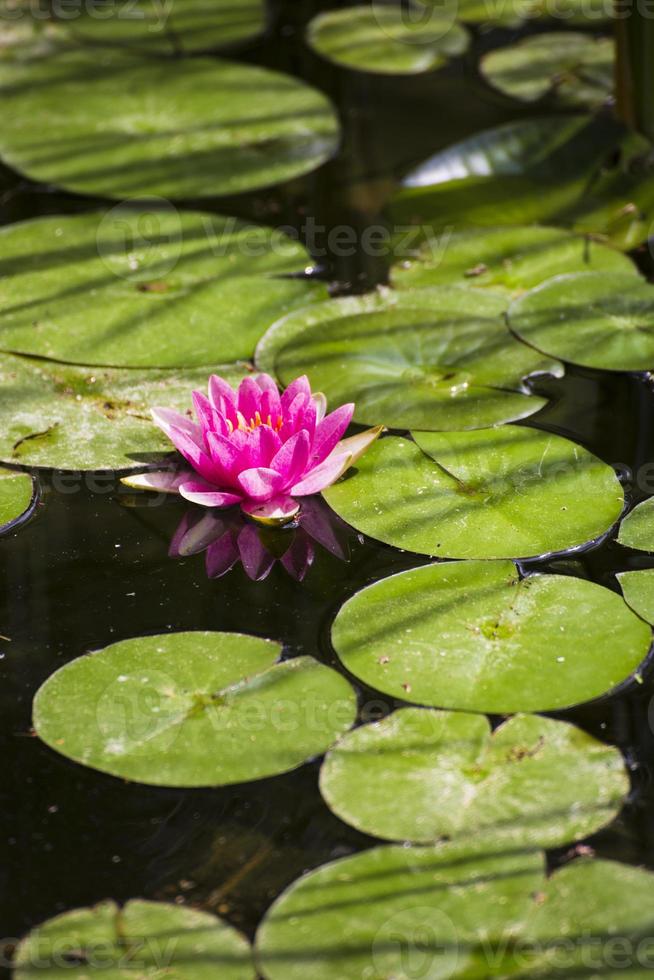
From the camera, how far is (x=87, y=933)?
144 centimetres

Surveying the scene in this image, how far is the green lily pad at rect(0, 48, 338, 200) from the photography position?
3.23 meters

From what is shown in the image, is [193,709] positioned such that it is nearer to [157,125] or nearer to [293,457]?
[293,457]

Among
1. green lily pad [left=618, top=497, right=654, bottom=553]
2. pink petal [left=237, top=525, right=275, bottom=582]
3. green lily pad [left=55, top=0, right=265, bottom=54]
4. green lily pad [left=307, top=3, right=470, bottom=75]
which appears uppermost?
green lily pad [left=55, top=0, right=265, bottom=54]

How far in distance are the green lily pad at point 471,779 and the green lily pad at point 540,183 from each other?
63.4 inches

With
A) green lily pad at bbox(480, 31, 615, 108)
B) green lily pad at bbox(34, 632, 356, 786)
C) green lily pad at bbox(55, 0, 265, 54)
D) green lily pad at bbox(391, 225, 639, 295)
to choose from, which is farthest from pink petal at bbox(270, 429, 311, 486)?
green lily pad at bbox(55, 0, 265, 54)

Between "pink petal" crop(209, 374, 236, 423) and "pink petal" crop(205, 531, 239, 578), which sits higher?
"pink petal" crop(209, 374, 236, 423)

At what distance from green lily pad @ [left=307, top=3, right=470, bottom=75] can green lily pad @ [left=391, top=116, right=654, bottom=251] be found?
28.6 inches

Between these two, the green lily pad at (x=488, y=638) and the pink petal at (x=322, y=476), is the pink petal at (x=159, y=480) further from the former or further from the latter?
the green lily pad at (x=488, y=638)

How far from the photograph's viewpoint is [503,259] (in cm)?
283

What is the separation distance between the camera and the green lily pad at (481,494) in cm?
202

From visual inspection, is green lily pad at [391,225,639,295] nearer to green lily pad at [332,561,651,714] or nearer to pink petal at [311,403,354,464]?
pink petal at [311,403,354,464]

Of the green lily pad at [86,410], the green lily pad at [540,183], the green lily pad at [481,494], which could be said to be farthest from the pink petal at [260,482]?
the green lily pad at [540,183]

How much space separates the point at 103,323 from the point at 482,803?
1.48 meters

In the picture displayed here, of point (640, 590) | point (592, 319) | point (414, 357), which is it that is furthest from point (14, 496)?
point (592, 319)
